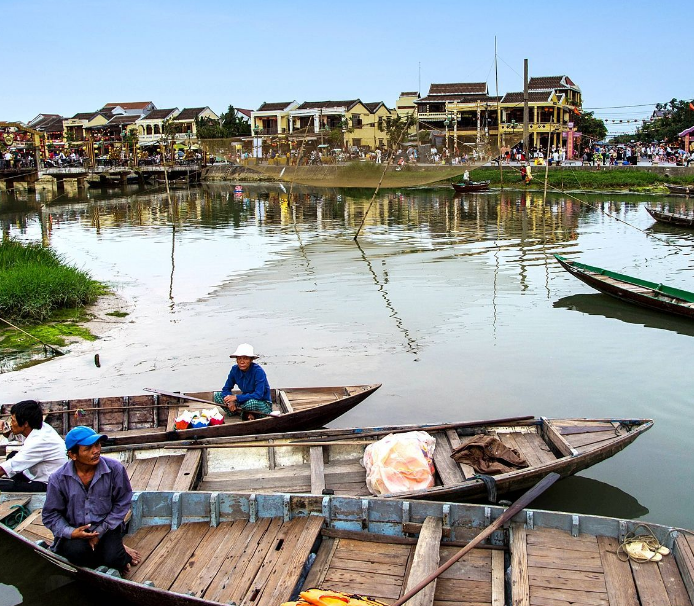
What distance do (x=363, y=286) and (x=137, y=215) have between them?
70.4 ft

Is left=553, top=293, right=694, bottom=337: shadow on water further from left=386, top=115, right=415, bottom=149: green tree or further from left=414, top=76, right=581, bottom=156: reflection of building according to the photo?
left=414, top=76, right=581, bottom=156: reflection of building

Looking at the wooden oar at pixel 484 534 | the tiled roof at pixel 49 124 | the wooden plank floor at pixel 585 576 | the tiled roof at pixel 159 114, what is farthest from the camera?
the tiled roof at pixel 49 124

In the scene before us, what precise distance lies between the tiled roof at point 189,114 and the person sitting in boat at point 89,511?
76461 millimetres

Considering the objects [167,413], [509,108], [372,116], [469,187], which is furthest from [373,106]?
[167,413]

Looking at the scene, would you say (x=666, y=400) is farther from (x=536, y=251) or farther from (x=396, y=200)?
(x=396, y=200)

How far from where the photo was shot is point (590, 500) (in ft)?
23.0

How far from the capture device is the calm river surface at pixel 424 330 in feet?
29.3

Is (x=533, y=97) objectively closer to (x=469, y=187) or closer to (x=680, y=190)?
(x=469, y=187)

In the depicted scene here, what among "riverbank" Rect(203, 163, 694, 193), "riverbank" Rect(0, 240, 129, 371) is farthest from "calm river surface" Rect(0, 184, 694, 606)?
"riverbank" Rect(203, 163, 694, 193)

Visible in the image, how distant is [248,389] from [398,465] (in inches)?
87.2

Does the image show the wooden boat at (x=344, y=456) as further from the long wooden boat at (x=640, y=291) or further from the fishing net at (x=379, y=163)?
the fishing net at (x=379, y=163)

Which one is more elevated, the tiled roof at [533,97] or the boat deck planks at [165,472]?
the tiled roof at [533,97]

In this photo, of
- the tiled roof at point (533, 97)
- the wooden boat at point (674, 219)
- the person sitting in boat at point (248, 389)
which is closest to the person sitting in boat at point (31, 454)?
the person sitting in boat at point (248, 389)

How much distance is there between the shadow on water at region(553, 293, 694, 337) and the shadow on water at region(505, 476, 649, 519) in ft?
20.2
